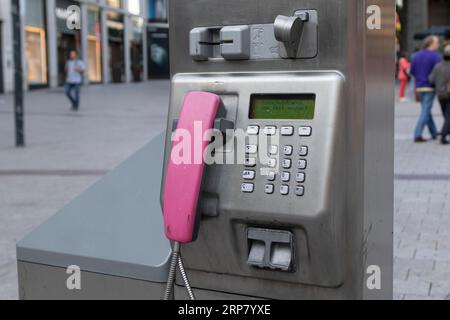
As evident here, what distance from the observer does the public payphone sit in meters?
1.59

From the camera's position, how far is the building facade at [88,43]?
83.6 ft

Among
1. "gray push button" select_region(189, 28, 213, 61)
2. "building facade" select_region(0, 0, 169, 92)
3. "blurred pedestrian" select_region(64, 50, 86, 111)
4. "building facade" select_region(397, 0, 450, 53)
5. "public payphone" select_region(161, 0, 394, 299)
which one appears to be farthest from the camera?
"building facade" select_region(397, 0, 450, 53)

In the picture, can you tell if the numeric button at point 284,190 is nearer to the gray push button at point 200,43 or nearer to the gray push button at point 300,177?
the gray push button at point 300,177

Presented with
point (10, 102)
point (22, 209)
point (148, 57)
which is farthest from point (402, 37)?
point (22, 209)

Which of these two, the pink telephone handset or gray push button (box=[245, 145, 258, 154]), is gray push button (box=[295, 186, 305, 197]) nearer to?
gray push button (box=[245, 145, 258, 154])

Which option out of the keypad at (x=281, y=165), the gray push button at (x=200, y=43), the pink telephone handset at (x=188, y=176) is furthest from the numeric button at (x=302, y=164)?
the gray push button at (x=200, y=43)

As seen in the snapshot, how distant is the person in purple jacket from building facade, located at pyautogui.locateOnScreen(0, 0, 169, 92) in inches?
399

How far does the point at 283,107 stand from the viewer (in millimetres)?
1663

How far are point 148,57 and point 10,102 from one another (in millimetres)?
20656

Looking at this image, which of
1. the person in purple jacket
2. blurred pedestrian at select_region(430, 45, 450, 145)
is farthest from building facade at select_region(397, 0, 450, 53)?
blurred pedestrian at select_region(430, 45, 450, 145)

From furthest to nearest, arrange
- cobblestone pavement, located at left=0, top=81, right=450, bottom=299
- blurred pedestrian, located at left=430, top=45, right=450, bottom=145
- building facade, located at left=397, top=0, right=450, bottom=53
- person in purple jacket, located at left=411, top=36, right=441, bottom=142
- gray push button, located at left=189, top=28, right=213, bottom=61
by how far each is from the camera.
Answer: building facade, located at left=397, top=0, right=450, bottom=53 → person in purple jacket, located at left=411, top=36, right=441, bottom=142 → blurred pedestrian, located at left=430, top=45, right=450, bottom=145 → cobblestone pavement, located at left=0, top=81, right=450, bottom=299 → gray push button, located at left=189, top=28, right=213, bottom=61

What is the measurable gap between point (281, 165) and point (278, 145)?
5cm

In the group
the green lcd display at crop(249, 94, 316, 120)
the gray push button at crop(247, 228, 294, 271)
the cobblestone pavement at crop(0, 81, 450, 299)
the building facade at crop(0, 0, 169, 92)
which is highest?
the building facade at crop(0, 0, 169, 92)

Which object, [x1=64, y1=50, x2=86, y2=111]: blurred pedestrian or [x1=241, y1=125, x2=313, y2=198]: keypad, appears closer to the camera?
[x1=241, y1=125, x2=313, y2=198]: keypad
